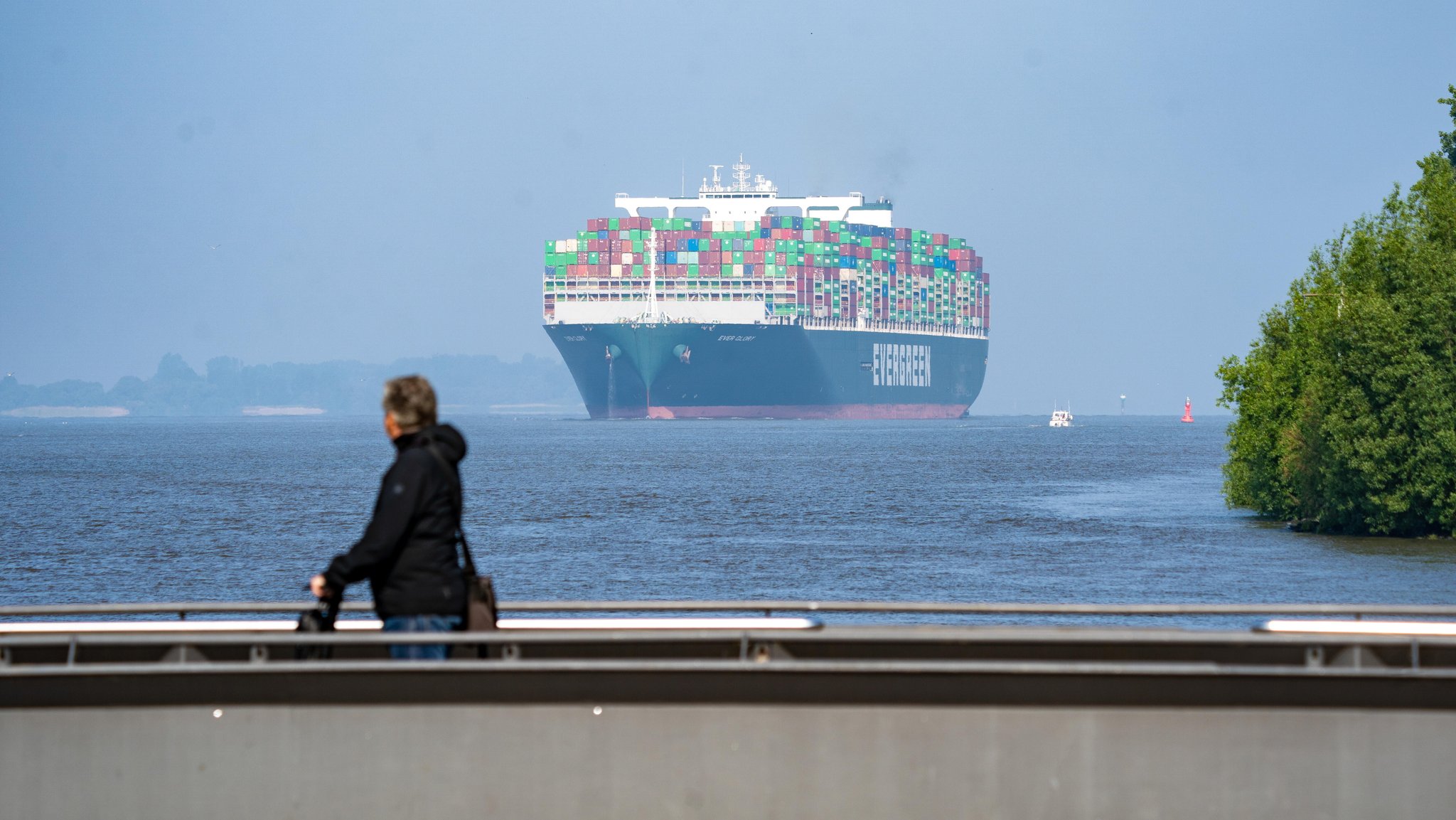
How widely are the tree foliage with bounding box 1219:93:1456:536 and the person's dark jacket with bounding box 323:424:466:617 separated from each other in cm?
3266

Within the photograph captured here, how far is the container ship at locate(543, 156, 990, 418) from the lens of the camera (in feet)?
494

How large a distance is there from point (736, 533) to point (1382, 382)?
49.7 ft

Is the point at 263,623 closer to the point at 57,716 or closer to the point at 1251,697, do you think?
the point at 57,716

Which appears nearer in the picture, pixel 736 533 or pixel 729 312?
pixel 736 533

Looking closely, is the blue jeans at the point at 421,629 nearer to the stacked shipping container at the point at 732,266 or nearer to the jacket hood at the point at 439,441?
the jacket hood at the point at 439,441

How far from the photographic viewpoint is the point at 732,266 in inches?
6171

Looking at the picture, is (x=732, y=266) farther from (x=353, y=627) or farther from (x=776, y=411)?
(x=353, y=627)

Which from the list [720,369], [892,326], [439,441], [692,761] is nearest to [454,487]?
[439,441]

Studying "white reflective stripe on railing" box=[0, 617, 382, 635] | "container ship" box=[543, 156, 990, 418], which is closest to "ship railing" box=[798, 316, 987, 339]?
"container ship" box=[543, 156, 990, 418]

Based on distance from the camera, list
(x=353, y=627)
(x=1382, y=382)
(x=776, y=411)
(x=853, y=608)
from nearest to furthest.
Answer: (x=853, y=608) → (x=353, y=627) → (x=1382, y=382) → (x=776, y=411)

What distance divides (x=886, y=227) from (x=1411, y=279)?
477 feet

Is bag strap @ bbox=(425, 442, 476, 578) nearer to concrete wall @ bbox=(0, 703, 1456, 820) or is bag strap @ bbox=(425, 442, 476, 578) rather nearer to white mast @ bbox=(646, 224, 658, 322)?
concrete wall @ bbox=(0, 703, 1456, 820)

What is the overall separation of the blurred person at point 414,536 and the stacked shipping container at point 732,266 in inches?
5811

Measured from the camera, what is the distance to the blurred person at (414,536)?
4.99 metres
